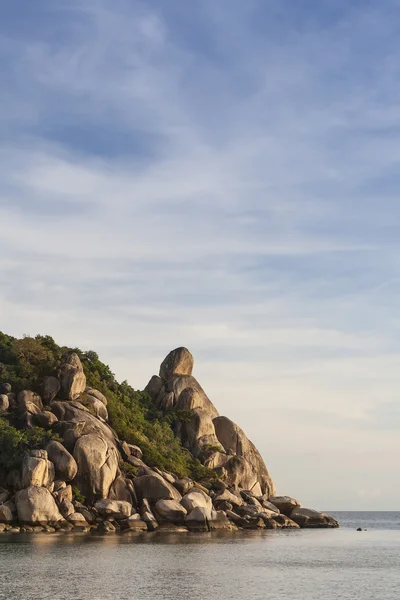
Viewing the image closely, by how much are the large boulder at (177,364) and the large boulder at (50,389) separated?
2859cm

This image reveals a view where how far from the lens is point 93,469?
7856 centimetres

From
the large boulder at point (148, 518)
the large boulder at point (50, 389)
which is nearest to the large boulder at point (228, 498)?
the large boulder at point (148, 518)

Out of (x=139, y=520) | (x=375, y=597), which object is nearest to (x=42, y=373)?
(x=139, y=520)

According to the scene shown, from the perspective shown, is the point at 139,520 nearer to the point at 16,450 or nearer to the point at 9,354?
the point at 16,450

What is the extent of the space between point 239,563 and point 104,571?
36.0ft

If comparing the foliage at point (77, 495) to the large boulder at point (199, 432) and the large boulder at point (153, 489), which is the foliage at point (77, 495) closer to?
the large boulder at point (153, 489)

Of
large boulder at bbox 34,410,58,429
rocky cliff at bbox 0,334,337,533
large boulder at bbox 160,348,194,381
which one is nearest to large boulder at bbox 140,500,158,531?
rocky cliff at bbox 0,334,337,533

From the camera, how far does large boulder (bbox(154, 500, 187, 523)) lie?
79.2 metres

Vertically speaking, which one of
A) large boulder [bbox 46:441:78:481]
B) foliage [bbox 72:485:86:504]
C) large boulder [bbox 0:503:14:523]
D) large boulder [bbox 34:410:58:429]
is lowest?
large boulder [bbox 0:503:14:523]

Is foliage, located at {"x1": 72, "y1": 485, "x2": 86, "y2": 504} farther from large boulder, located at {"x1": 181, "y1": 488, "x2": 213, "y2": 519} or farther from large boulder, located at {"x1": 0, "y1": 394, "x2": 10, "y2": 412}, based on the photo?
large boulder, located at {"x1": 0, "y1": 394, "x2": 10, "y2": 412}

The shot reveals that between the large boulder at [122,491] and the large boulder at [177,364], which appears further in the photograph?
the large boulder at [177,364]

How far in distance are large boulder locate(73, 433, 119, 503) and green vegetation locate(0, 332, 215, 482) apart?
34.8 feet

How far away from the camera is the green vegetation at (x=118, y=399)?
89688mm

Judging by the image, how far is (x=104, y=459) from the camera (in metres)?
80.1
